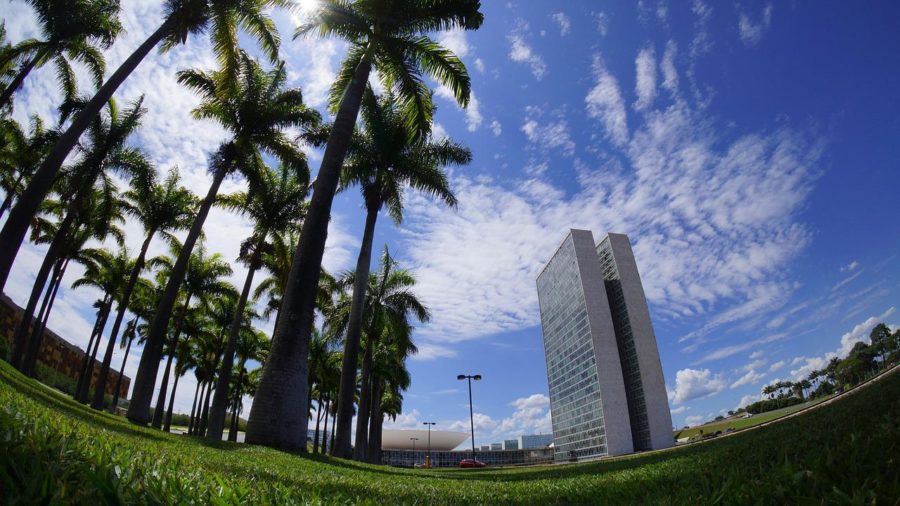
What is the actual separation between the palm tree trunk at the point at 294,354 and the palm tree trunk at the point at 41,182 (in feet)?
22.5

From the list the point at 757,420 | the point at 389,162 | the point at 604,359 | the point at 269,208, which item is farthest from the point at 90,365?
the point at 757,420

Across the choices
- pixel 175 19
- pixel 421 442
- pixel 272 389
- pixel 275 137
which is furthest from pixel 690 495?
pixel 421 442

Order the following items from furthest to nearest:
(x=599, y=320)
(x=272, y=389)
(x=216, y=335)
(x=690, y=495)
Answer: (x=599, y=320), (x=216, y=335), (x=272, y=389), (x=690, y=495)

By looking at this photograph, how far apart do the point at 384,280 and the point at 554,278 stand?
176 ft

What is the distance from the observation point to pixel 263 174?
825 inches

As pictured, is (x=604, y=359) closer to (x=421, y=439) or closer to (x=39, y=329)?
(x=39, y=329)

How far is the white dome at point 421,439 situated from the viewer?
106 m

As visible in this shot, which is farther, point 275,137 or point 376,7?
point 275,137

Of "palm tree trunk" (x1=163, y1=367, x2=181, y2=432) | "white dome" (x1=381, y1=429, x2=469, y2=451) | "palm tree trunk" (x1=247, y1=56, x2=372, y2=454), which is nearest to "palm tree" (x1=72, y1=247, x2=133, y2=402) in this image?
"palm tree trunk" (x1=163, y1=367, x2=181, y2=432)

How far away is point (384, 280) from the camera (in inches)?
1075

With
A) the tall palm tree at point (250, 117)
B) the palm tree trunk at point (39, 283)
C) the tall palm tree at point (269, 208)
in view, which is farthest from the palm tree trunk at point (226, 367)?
the palm tree trunk at point (39, 283)

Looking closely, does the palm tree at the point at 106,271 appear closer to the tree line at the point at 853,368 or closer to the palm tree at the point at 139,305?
the palm tree at the point at 139,305

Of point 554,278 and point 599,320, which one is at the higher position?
point 554,278

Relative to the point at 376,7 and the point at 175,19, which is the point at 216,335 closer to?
the point at 175,19
